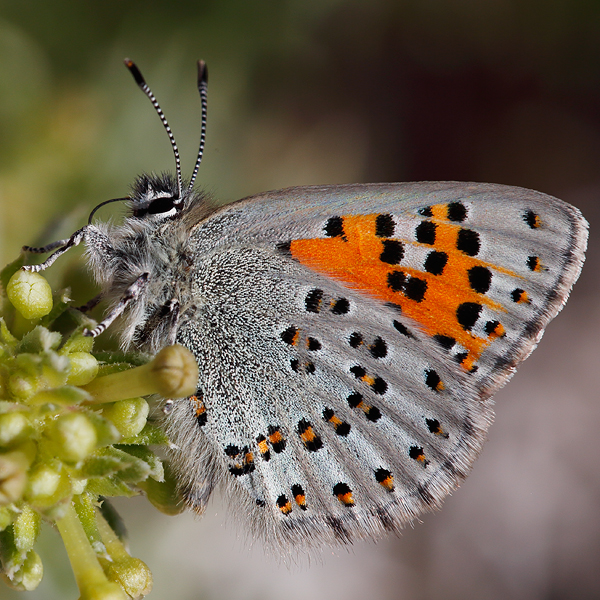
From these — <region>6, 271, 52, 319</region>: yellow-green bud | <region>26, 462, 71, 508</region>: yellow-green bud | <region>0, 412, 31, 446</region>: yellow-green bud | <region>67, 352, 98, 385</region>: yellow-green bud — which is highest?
<region>6, 271, 52, 319</region>: yellow-green bud

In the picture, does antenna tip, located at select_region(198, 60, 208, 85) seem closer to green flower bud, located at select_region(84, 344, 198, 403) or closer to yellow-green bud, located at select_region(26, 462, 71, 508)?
green flower bud, located at select_region(84, 344, 198, 403)

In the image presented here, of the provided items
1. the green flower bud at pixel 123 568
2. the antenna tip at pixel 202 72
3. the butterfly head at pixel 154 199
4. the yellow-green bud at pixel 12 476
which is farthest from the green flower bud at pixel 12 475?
the antenna tip at pixel 202 72

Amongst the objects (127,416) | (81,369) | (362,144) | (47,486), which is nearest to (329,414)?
(127,416)

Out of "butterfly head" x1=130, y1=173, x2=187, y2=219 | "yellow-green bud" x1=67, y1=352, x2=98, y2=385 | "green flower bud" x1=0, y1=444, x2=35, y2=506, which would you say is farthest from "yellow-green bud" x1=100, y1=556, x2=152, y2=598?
"butterfly head" x1=130, y1=173, x2=187, y2=219

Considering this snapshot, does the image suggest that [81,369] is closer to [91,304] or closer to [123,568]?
[91,304]

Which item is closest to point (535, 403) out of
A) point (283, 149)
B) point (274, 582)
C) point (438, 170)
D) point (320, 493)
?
point (438, 170)

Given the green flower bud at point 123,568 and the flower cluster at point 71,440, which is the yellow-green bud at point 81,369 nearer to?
the flower cluster at point 71,440
